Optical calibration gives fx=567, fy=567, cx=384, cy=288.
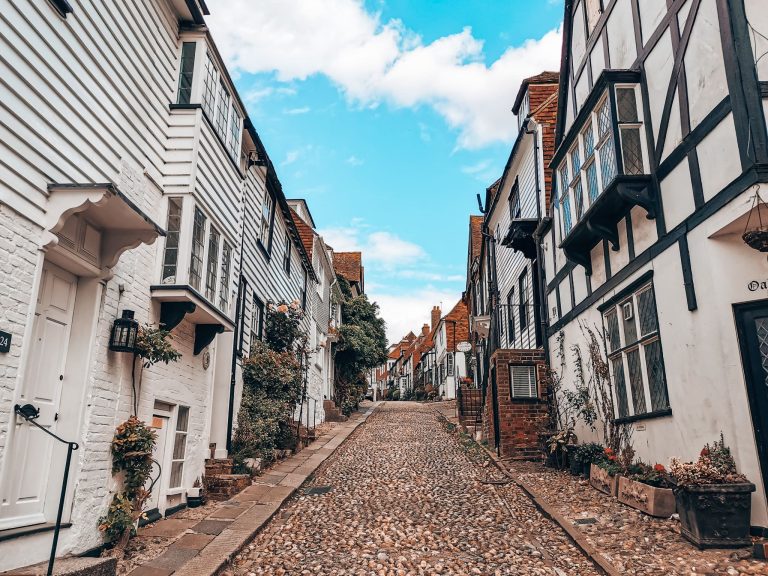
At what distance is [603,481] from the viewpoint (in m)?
8.45

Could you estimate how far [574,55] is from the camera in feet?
37.9

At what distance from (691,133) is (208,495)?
8.34m

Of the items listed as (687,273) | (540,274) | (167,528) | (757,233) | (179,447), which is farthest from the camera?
(540,274)

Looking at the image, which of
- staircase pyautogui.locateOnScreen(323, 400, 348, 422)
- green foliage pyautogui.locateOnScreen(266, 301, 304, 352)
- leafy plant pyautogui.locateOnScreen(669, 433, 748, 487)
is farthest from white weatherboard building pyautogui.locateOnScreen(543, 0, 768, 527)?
staircase pyautogui.locateOnScreen(323, 400, 348, 422)

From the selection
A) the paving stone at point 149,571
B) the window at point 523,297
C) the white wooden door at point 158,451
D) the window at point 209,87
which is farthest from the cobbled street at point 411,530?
the window at point 209,87

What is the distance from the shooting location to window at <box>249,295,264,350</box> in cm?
1242

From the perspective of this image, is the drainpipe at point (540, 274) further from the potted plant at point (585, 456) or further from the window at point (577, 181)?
the potted plant at point (585, 456)

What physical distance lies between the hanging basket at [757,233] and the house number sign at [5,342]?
6.89 meters

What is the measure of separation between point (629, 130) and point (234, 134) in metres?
6.42

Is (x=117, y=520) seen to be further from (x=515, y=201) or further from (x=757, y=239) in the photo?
(x=515, y=201)

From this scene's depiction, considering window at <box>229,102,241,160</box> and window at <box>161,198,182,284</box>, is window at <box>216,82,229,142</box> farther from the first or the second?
window at <box>161,198,182,284</box>

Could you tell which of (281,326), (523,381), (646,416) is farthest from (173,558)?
(523,381)

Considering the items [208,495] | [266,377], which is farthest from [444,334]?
[208,495]

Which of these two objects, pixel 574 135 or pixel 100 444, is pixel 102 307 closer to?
pixel 100 444
